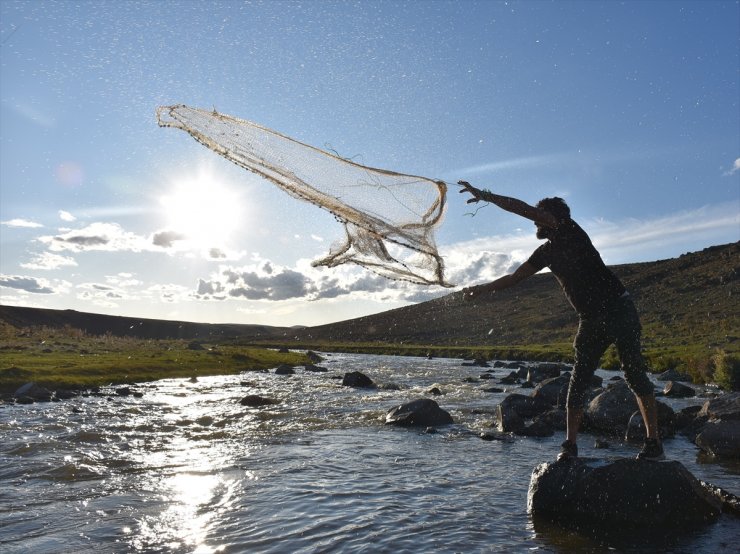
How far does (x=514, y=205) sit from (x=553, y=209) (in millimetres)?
847

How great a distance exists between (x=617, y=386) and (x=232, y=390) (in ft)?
65.9

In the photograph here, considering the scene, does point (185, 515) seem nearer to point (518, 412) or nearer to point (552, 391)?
point (518, 412)

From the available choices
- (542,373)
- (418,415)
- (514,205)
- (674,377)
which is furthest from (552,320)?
(514,205)

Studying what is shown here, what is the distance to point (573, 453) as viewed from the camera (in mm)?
8688

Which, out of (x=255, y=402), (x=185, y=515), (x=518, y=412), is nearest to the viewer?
(x=185, y=515)

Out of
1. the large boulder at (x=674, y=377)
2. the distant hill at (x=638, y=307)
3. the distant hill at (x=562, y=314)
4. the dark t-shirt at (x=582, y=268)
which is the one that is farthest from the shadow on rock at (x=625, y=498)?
the distant hill at (x=638, y=307)

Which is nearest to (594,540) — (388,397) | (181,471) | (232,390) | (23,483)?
(181,471)

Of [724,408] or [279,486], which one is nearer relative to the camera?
[279,486]

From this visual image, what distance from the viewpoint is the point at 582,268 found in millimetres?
7914

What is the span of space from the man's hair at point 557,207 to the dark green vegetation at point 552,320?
33555 millimetres

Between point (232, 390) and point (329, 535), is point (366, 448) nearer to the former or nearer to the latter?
point (329, 535)

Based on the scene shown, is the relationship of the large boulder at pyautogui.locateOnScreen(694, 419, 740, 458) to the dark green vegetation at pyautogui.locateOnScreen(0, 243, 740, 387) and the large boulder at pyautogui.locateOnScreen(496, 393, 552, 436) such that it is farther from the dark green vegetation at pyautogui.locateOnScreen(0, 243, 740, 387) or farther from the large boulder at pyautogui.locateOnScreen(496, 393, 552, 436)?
the dark green vegetation at pyautogui.locateOnScreen(0, 243, 740, 387)

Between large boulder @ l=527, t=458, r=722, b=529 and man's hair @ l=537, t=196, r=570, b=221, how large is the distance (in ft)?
12.6

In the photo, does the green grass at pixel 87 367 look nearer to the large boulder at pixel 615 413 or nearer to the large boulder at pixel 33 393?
the large boulder at pixel 33 393
